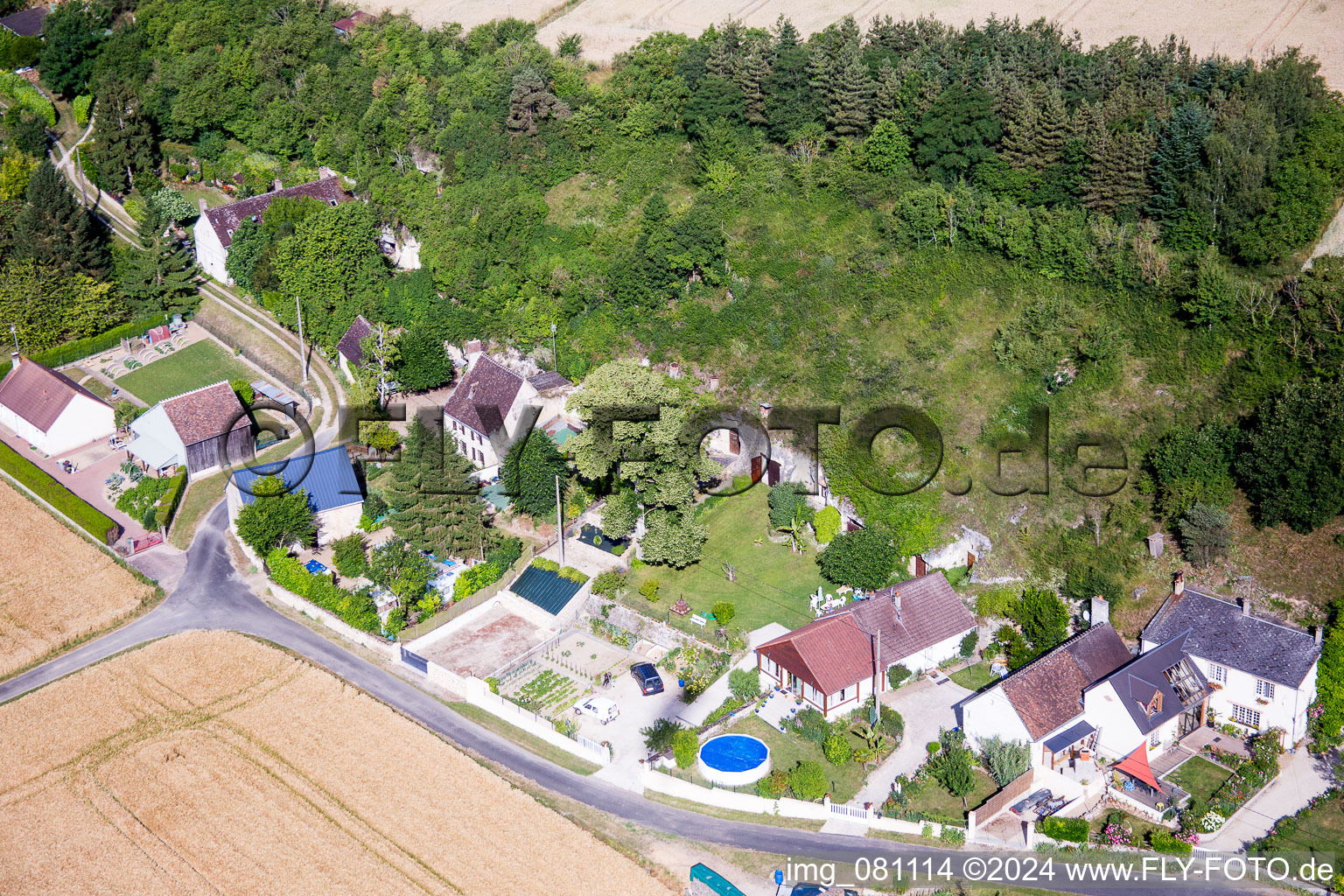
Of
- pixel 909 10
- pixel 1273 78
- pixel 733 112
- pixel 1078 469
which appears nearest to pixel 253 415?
pixel 733 112

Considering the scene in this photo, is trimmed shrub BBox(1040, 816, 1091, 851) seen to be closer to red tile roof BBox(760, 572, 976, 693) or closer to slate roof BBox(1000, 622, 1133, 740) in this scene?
slate roof BBox(1000, 622, 1133, 740)

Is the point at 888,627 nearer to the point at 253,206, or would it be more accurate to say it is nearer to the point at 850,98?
the point at 850,98

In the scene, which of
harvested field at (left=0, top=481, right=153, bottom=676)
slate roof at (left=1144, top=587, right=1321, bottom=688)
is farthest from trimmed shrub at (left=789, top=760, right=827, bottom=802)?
harvested field at (left=0, top=481, right=153, bottom=676)

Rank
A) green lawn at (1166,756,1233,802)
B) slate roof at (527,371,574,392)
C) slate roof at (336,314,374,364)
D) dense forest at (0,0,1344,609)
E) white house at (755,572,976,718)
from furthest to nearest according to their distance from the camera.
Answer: slate roof at (336,314,374,364), slate roof at (527,371,574,392), dense forest at (0,0,1344,609), white house at (755,572,976,718), green lawn at (1166,756,1233,802)

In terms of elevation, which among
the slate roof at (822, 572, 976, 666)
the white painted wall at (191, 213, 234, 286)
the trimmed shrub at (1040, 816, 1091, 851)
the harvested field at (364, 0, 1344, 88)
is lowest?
the trimmed shrub at (1040, 816, 1091, 851)

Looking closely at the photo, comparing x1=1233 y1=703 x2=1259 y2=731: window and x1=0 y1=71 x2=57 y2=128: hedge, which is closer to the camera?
x1=1233 y1=703 x2=1259 y2=731: window

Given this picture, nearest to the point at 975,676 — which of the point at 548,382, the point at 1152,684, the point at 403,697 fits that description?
the point at 1152,684

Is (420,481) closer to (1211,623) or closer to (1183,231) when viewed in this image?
(1211,623)
